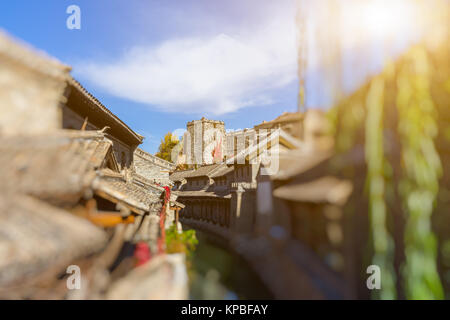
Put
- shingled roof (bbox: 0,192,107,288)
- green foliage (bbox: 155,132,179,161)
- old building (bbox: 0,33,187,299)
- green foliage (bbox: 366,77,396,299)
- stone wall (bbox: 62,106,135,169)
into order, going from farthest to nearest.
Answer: green foliage (bbox: 155,132,179,161) → stone wall (bbox: 62,106,135,169) → green foliage (bbox: 366,77,396,299) → old building (bbox: 0,33,187,299) → shingled roof (bbox: 0,192,107,288)

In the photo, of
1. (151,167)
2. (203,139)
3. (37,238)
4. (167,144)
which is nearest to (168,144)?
(167,144)

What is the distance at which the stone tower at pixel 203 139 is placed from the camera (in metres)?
53.0

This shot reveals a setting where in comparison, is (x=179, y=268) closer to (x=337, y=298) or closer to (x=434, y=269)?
(x=337, y=298)

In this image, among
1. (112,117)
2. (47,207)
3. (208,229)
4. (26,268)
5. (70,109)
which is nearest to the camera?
(26,268)

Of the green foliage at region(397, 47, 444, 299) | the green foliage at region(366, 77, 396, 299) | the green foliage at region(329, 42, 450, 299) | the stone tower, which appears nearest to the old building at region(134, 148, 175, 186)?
the stone tower

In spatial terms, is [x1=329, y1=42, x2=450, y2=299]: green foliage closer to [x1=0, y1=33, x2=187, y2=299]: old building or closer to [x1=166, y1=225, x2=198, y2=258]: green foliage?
[x1=0, y1=33, x2=187, y2=299]: old building

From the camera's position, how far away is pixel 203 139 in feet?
176

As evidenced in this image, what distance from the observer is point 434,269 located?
216 inches

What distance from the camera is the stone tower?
174 ft

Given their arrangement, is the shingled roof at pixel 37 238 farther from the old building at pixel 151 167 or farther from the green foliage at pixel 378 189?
the old building at pixel 151 167

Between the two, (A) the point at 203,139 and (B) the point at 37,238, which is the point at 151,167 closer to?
(B) the point at 37,238

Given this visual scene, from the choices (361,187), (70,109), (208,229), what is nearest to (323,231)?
(361,187)

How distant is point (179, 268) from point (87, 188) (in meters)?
2.55

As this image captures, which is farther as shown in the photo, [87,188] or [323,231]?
[323,231]
